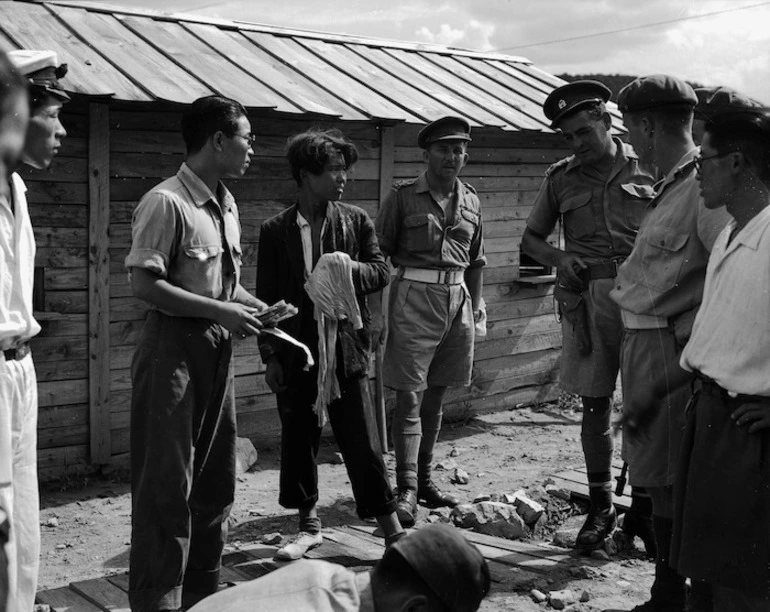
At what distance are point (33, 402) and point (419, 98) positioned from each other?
5852 millimetres

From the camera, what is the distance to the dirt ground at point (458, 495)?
5023mm

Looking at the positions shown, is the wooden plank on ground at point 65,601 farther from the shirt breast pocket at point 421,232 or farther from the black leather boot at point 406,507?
the shirt breast pocket at point 421,232

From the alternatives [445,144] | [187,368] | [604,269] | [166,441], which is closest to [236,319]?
[187,368]

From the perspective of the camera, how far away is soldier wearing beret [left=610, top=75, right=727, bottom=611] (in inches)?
171

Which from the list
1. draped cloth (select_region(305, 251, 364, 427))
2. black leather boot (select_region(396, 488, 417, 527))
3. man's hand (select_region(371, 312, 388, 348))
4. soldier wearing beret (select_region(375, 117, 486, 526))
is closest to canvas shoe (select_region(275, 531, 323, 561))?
black leather boot (select_region(396, 488, 417, 527))

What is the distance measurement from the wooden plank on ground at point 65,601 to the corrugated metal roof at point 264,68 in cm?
317

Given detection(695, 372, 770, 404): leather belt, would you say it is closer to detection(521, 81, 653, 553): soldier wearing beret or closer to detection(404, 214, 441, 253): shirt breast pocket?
detection(521, 81, 653, 553): soldier wearing beret

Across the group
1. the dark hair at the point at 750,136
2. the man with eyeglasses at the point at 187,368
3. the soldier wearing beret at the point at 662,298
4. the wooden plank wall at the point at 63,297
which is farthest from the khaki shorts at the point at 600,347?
the wooden plank wall at the point at 63,297

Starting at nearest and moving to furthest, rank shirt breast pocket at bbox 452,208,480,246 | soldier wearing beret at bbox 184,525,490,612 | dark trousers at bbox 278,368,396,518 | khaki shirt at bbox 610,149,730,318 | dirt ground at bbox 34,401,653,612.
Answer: soldier wearing beret at bbox 184,525,490,612
khaki shirt at bbox 610,149,730,318
dirt ground at bbox 34,401,653,612
dark trousers at bbox 278,368,396,518
shirt breast pocket at bbox 452,208,480,246

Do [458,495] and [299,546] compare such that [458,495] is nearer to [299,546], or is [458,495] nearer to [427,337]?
[427,337]

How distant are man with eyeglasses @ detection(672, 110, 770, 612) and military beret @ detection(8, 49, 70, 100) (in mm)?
2429

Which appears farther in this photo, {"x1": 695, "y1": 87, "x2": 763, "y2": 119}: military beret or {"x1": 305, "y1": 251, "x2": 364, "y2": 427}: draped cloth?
{"x1": 305, "y1": 251, "x2": 364, "y2": 427}: draped cloth

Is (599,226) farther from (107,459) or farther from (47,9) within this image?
(47,9)

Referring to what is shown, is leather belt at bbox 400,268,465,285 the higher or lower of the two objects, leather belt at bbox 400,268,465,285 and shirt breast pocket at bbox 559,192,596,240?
the lower
